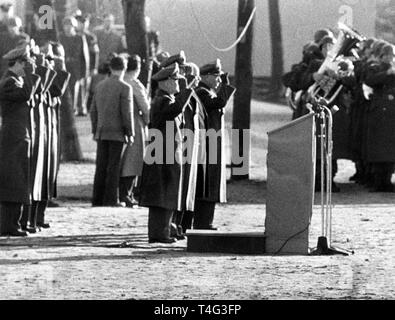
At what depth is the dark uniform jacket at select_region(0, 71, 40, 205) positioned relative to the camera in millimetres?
20062

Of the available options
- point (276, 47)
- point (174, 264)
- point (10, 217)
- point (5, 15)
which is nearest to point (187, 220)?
point (10, 217)

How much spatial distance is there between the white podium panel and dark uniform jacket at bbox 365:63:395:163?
7.87 m

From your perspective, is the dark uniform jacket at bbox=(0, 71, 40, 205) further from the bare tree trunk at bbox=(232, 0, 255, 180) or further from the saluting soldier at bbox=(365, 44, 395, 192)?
the bare tree trunk at bbox=(232, 0, 255, 180)

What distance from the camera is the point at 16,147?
20.2 m

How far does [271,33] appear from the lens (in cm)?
3497

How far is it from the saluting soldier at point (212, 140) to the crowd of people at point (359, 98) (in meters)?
4.52

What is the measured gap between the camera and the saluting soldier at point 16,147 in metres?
20.1

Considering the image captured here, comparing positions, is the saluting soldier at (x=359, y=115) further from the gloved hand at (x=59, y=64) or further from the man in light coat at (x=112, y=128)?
the gloved hand at (x=59, y=64)

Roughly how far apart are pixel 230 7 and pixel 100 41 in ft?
41.6

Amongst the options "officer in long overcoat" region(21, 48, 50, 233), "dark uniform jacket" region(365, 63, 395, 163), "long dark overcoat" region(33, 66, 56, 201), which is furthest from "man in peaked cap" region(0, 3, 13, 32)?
"officer in long overcoat" region(21, 48, 50, 233)

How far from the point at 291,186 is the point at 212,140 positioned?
2658mm

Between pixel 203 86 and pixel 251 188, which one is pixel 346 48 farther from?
pixel 203 86

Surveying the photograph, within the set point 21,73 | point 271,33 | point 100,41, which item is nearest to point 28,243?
point 21,73

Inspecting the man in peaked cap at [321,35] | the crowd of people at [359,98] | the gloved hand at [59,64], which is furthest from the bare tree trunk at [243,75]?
the gloved hand at [59,64]
